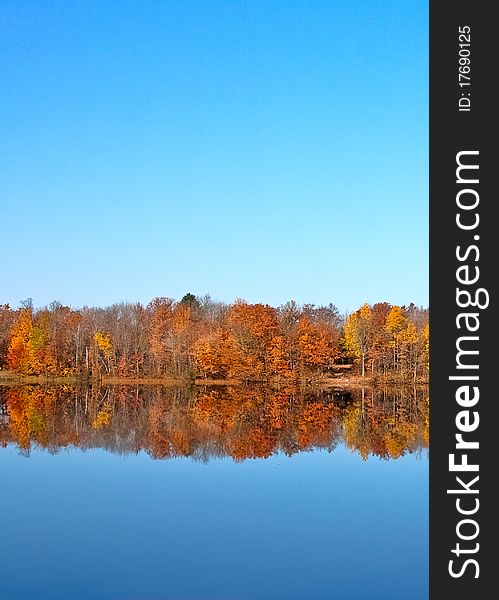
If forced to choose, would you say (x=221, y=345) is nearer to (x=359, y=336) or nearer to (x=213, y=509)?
(x=359, y=336)

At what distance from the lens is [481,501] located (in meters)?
4.31

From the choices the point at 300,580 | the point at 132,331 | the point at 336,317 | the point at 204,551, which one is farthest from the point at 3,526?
the point at 336,317

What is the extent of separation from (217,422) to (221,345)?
22.4m

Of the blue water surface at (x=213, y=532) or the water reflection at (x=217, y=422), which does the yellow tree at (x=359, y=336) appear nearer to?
the water reflection at (x=217, y=422)

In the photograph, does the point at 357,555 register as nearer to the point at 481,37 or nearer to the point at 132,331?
the point at 481,37

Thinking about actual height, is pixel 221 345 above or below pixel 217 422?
above

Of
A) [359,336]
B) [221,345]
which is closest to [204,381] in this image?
[221,345]

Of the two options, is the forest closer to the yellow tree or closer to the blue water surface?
the yellow tree

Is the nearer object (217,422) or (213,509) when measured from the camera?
(213,509)

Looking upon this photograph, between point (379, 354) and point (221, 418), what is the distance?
21.6m

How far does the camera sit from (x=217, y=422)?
2798cm

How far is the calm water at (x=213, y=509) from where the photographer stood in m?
9.30

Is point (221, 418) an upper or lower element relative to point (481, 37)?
lower

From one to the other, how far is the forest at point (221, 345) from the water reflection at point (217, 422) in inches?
183
